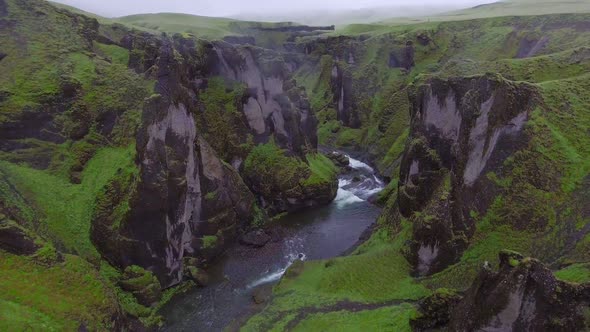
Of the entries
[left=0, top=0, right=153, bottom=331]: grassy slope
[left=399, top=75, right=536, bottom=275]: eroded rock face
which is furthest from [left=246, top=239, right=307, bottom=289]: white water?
[left=399, top=75, right=536, bottom=275]: eroded rock face

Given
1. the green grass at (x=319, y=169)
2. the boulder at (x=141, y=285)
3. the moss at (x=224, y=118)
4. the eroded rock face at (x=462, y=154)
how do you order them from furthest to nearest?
1. the green grass at (x=319, y=169)
2. the moss at (x=224, y=118)
3. the boulder at (x=141, y=285)
4. the eroded rock face at (x=462, y=154)

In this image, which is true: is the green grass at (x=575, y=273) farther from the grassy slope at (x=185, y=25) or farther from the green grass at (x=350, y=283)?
the grassy slope at (x=185, y=25)

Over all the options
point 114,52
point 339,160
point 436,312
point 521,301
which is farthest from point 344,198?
point 521,301

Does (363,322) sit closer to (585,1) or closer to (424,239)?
(424,239)

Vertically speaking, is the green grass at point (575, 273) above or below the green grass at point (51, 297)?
above

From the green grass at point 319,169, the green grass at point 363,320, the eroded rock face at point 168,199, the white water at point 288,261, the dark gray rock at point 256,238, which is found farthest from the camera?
the green grass at point 319,169

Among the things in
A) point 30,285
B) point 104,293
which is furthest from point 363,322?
point 30,285

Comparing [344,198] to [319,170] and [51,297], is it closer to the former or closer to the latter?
[319,170]

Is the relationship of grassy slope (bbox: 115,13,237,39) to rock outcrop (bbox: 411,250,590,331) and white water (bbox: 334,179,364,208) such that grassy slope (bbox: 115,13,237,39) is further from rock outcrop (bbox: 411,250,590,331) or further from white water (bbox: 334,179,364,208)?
rock outcrop (bbox: 411,250,590,331)

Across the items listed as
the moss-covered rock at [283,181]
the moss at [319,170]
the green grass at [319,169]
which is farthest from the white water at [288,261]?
the green grass at [319,169]
